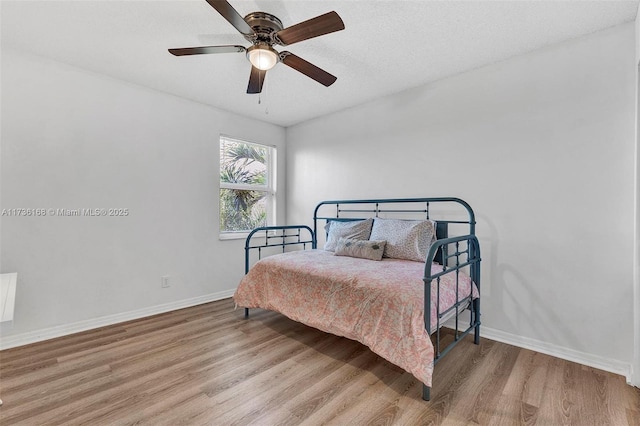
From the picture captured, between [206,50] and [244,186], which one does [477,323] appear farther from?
[244,186]

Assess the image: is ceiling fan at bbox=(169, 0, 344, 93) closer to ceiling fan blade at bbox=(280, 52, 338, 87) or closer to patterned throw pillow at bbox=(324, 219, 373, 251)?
ceiling fan blade at bbox=(280, 52, 338, 87)

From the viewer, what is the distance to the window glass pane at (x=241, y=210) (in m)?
3.70

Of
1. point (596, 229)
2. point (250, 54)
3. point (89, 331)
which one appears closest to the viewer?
point (250, 54)

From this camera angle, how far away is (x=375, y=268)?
2246 millimetres

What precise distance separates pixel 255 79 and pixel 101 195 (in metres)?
1.83

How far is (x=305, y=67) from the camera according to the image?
2.02 meters

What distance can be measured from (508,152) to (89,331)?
151 inches

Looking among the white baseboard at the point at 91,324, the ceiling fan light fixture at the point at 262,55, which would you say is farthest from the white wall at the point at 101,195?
the ceiling fan light fixture at the point at 262,55

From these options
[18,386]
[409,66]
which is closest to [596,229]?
[409,66]

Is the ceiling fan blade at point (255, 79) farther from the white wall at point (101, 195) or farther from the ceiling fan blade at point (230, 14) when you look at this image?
the white wall at point (101, 195)

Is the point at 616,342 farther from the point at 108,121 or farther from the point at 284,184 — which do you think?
the point at 108,121

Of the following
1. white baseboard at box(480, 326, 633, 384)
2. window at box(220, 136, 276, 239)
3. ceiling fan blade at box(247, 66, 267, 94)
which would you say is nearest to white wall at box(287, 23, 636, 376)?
white baseboard at box(480, 326, 633, 384)

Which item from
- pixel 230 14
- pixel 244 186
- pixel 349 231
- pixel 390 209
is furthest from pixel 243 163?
pixel 230 14

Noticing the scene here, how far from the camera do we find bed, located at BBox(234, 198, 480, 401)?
1.68 m
